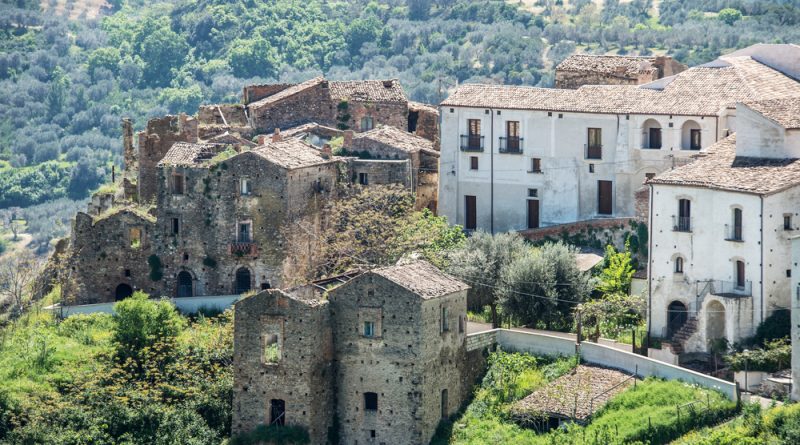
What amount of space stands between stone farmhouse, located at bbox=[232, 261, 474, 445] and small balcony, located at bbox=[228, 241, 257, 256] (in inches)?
380

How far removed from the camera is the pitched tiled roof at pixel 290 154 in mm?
Result: 77125

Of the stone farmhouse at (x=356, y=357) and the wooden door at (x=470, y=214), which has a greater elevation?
the wooden door at (x=470, y=214)

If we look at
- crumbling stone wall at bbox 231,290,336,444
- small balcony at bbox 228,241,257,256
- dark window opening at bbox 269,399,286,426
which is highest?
small balcony at bbox 228,241,257,256

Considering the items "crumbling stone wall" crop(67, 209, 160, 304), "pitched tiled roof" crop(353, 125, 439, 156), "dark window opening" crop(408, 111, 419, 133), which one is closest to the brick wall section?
"pitched tiled roof" crop(353, 125, 439, 156)

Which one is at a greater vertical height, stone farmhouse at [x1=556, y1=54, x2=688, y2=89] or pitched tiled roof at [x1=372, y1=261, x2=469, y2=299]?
stone farmhouse at [x1=556, y1=54, x2=688, y2=89]

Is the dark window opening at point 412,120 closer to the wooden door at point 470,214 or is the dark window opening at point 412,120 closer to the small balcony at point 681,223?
the wooden door at point 470,214

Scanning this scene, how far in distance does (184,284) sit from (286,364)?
44.4 ft

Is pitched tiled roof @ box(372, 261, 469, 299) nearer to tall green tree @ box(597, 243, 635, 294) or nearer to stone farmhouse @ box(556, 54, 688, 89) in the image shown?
tall green tree @ box(597, 243, 635, 294)

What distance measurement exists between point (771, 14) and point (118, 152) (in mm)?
44147

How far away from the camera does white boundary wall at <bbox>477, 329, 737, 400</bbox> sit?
64531 mm

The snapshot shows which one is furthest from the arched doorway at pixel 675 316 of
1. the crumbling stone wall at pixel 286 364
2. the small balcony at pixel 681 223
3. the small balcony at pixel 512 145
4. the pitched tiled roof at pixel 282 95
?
the pitched tiled roof at pixel 282 95

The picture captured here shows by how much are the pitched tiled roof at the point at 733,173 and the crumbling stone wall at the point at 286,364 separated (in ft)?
41.5

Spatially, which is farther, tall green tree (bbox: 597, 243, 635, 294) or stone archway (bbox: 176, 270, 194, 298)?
stone archway (bbox: 176, 270, 194, 298)

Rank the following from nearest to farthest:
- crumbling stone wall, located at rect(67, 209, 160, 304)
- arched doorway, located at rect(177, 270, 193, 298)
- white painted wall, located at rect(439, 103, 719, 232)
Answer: white painted wall, located at rect(439, 103, 719, 232)
arched doorway, located at rect(177, 270, 193, 298)
crumbling stone wall, located at rect(67, 209, 160, 304)
